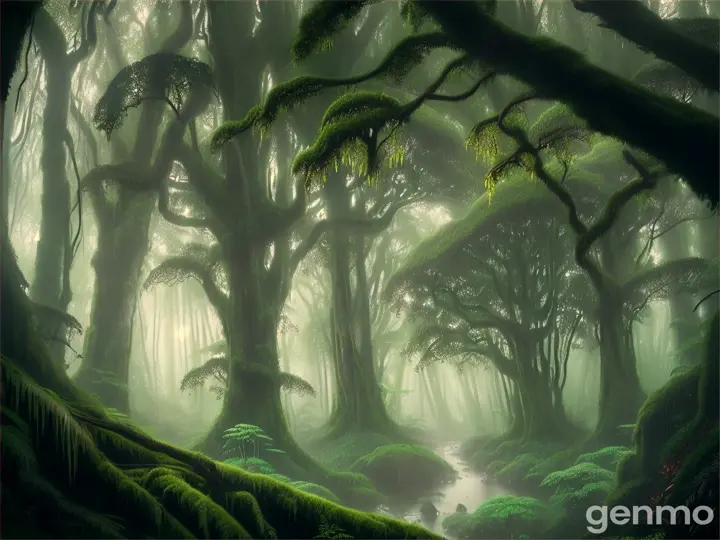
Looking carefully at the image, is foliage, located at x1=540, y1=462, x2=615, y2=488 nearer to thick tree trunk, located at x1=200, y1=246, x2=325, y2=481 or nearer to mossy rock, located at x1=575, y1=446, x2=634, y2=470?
mossy rock, located at x1=575, y1=446, x2=634, y2=470

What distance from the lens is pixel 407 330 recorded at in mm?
32969

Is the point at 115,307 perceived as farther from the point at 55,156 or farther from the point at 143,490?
the point at 143,490

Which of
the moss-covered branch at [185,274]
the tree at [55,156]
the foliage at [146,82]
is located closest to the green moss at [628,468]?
the moss-covered branch at [185,274]

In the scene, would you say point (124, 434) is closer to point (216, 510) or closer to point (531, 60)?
point (216, 510)

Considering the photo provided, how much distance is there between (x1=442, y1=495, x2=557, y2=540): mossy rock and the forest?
6cm

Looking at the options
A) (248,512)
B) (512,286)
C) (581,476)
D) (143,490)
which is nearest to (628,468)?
(581,476)

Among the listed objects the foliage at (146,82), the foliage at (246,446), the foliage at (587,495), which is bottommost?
the foliage at (587,495)

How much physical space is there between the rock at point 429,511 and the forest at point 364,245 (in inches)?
18.3

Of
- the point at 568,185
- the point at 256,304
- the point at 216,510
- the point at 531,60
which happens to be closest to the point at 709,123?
the point at 531,60

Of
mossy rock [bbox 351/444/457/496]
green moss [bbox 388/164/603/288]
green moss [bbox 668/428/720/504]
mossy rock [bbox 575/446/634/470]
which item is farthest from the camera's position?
mossy rock [bbox 351/444/457/496]

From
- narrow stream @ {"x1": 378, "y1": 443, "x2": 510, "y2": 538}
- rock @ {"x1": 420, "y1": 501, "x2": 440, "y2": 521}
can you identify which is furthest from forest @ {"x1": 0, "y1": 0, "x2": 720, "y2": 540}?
rock @ {"x1": 420, "y1": 501, "x2": 440, "y2": 521}

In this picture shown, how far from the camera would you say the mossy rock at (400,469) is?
17.0m

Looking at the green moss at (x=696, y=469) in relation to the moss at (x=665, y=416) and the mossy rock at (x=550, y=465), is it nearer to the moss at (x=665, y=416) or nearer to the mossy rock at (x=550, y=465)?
the moss at (x=665, y=416)

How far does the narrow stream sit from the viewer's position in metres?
14.0
